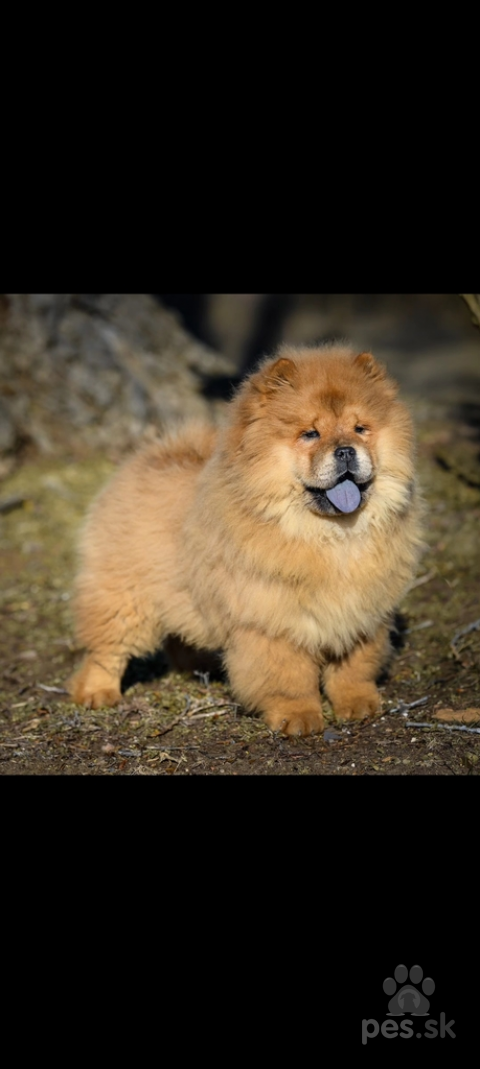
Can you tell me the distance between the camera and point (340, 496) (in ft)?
13.7

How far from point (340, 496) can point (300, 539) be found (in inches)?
11.2

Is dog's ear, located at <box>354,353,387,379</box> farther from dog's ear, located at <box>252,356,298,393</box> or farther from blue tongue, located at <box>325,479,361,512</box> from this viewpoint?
blue tongue, located at <box>325,479,361,512</box>

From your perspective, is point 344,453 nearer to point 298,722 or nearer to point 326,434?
point 326,434

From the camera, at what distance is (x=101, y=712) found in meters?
5.15

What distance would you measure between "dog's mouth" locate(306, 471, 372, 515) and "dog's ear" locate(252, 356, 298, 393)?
18.2 inches

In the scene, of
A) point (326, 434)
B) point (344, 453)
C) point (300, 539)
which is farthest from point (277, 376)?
point (300, 539)

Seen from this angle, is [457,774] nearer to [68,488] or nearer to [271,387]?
[271,387]

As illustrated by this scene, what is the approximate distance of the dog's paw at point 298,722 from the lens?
4.46 m

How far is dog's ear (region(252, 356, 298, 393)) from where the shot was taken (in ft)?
13.8

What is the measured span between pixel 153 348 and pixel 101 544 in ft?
15.5

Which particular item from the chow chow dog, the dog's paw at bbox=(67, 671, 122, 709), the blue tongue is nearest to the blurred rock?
the dog's paw at bbox=(67, 671, 122, 709)
